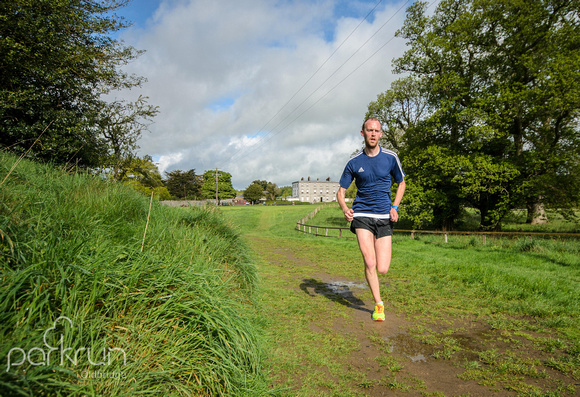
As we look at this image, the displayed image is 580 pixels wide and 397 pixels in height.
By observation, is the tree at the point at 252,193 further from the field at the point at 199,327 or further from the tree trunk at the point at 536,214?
the field at the point at 199,327

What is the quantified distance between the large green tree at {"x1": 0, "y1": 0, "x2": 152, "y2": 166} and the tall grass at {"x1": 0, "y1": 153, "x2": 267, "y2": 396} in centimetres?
470

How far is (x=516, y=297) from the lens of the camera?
4.14 m

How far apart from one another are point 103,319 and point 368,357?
2.14 m

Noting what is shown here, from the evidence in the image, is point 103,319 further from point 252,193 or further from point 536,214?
point 252,193

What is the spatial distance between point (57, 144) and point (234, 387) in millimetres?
8439

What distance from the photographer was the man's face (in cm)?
362

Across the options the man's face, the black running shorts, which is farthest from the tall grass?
the man's face

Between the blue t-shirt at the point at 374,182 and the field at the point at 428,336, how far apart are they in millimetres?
1357

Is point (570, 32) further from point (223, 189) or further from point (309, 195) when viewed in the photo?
point (309, 195)

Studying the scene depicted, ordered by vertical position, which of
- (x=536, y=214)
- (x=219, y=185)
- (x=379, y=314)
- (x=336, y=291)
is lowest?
(x=336, y=291)

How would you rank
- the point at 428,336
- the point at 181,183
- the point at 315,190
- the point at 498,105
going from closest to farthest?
the point at 428,336
the point at 498,105
the point at 181,183
the point at 315,190

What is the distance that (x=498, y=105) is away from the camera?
1638cm

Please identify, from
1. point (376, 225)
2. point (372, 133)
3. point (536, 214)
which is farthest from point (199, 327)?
point (536, 214)

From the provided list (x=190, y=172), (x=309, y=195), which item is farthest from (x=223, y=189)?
(x=309, y=195)
